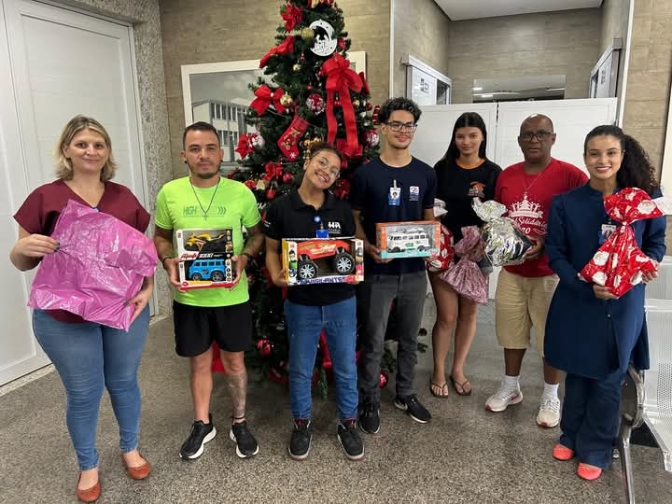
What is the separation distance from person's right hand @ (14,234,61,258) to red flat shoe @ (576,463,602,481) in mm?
2171

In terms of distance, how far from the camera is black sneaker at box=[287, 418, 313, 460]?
215cm

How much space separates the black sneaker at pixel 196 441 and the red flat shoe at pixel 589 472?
1628 millimetres

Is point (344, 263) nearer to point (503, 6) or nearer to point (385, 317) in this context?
point (385, 317)

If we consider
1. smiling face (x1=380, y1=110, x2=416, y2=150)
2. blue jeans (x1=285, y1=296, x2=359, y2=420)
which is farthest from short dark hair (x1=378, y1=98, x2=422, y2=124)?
blue jeans (x1=285, y1=296, x2=359, y2=420)

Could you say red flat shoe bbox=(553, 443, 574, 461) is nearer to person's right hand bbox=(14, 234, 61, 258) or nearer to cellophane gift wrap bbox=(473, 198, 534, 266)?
cellophane gift wrap bbox=(473, 198, 534, 266)

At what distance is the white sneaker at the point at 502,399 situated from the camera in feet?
8.30

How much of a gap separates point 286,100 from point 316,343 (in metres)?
1.19

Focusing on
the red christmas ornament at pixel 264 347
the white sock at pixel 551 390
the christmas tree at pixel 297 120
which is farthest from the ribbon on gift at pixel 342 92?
the white sock at pixel 551 390

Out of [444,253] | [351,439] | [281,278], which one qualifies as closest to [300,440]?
[351,439]

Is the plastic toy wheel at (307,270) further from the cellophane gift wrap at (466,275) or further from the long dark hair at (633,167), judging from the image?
the long dark hair at (633,167)

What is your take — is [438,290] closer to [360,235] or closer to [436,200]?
[436,200]

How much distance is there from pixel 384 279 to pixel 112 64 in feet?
9.30

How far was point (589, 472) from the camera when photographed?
6.56 feet

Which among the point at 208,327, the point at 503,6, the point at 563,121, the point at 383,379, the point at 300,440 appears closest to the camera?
the point at 208,327
